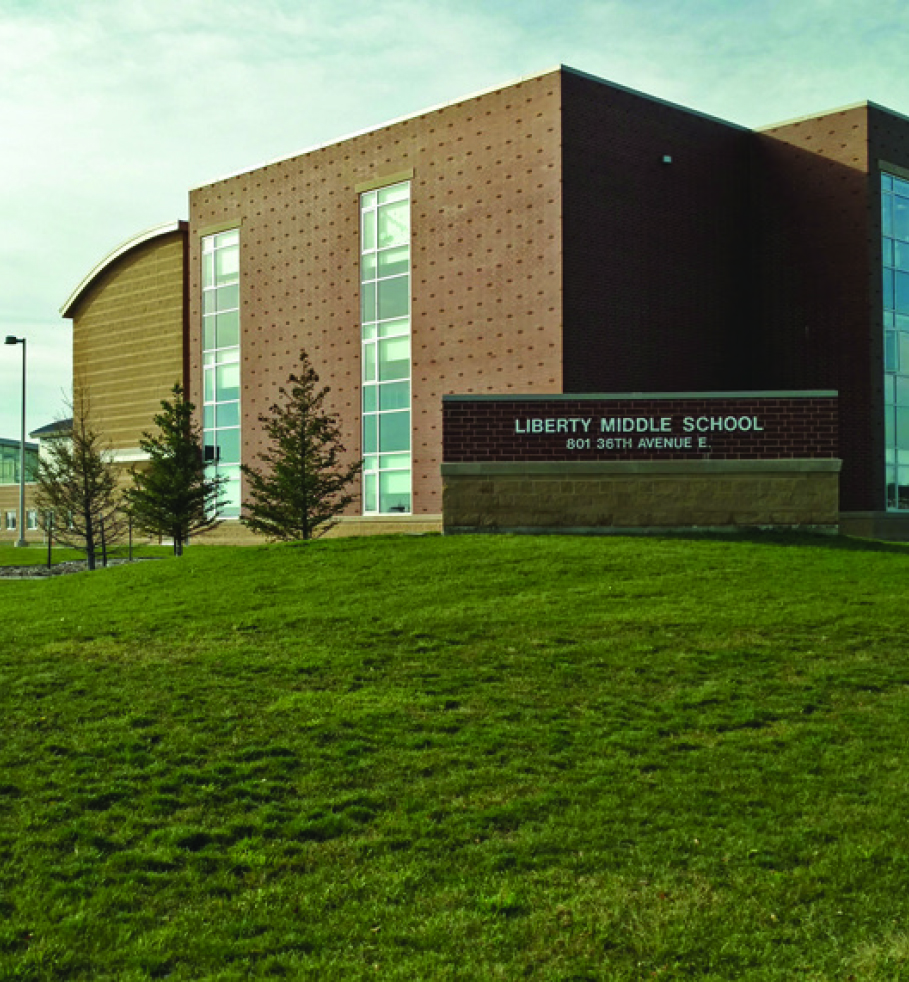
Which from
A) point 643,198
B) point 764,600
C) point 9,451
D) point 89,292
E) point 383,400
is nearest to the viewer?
point 764,600

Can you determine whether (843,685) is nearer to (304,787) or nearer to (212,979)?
(304,787)

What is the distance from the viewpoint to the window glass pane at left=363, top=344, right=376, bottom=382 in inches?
1442

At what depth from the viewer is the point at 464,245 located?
111 ft

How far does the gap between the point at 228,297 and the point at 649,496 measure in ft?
81.4

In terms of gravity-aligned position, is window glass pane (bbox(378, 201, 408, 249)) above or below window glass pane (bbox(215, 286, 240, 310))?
above

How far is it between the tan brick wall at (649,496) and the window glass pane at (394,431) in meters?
14.4

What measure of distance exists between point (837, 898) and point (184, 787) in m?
4.08

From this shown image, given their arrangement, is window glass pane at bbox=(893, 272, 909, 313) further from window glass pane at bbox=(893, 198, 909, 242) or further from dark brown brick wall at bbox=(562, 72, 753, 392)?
dark brown brick wall at bbox=(562, 72, 753, 392)

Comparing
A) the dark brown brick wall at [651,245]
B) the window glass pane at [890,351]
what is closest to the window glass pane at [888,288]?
the window glass pane at [890,351]

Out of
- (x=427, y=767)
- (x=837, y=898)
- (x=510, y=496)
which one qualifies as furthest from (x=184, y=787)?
(x=510, y=496)

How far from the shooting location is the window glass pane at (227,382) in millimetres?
41469

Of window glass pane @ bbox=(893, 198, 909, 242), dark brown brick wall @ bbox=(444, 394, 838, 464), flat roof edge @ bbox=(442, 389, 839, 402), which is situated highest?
window glass pane @ bbox=(893, 198, 909, 242)

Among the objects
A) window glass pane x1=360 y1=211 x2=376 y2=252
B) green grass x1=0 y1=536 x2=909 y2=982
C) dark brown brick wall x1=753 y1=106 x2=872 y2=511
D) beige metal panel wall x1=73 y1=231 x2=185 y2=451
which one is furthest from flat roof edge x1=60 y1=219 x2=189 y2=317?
green grass x1=0 y1=536 x2=909 y2=982

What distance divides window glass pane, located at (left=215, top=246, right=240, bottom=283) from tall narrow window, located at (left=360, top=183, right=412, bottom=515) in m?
6.46
